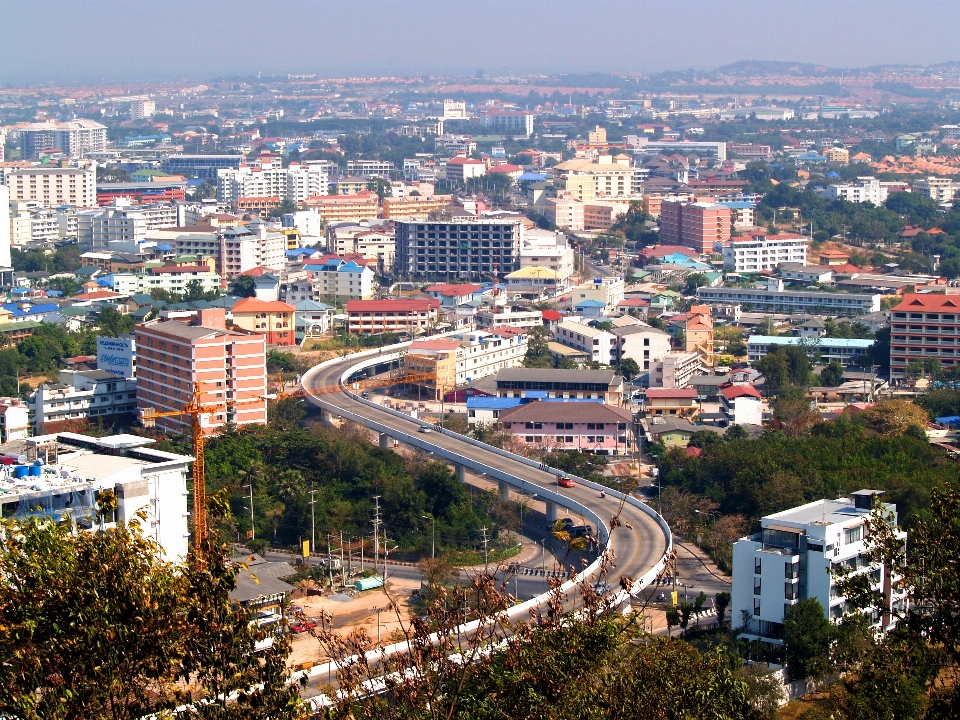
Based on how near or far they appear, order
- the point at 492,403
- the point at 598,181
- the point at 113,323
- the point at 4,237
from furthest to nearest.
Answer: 1. the point at 598,181
2. the point at 4,237
3. the point at 113,323
4. the point at 492,403

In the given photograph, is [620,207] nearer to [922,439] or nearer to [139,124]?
[922,439]

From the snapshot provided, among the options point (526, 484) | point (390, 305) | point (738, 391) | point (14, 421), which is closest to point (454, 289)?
point (390, 305)

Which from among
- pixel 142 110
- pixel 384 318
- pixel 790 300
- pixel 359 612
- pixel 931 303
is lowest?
pixel 359 612

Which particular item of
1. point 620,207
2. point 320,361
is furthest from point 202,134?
point 320,361

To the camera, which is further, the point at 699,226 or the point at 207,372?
the point at 699,226

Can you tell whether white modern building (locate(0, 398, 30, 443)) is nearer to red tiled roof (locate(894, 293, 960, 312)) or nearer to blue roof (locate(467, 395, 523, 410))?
blue roof (locate(467, 395, 523, 410))

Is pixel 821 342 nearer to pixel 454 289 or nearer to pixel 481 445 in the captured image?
pixel 454 289
